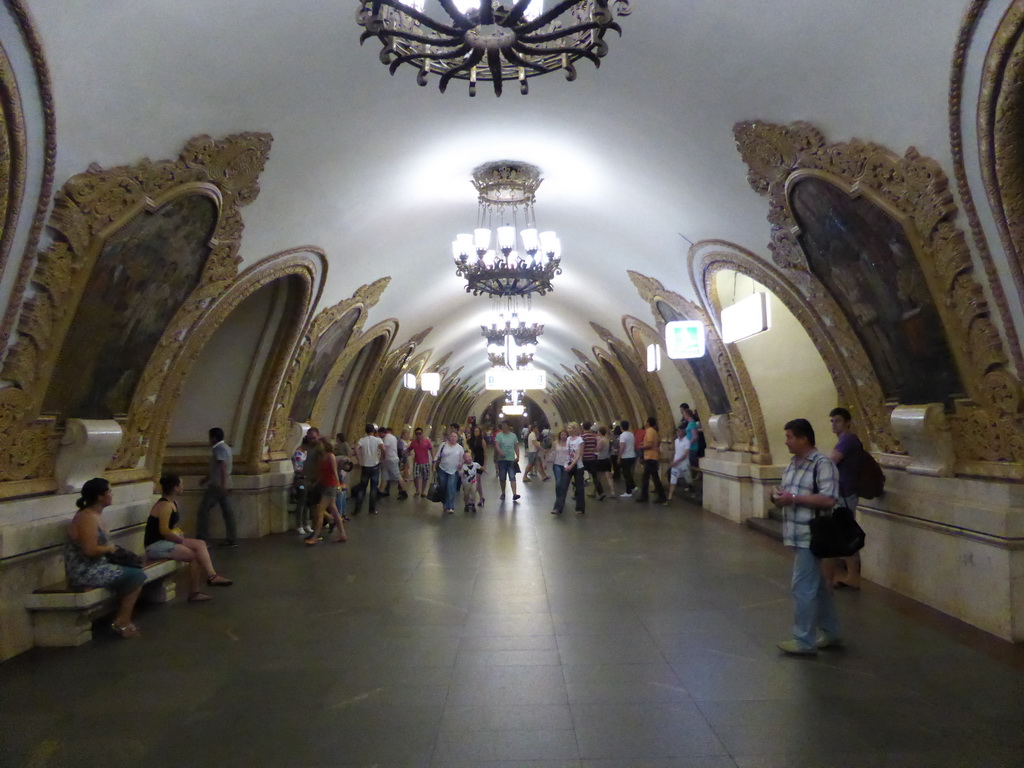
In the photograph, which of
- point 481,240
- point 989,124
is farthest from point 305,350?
point 989,124

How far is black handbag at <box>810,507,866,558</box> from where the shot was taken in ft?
13.4

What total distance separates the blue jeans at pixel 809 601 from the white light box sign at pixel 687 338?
18.4ft

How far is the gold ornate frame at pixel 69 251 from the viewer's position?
15.3 ft

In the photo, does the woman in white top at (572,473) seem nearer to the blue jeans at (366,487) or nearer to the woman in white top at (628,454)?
the woman in white top at (628,454)

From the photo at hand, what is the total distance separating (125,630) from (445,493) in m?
6.18

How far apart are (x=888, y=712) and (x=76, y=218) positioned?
17.1 feet

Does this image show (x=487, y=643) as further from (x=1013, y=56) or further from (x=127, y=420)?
(x=1013, y=56)

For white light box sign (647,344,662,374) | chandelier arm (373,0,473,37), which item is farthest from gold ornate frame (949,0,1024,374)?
white light box sign (647,344,662,374)

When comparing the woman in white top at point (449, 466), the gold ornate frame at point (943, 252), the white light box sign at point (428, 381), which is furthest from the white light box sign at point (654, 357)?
the gold ornate frame at point (943, 252)

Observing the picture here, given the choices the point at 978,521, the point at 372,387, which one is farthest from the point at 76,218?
the point at 372,387

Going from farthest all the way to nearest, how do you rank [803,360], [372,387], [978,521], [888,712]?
[372,387]
[803,360]
[978,521]
[888,712]

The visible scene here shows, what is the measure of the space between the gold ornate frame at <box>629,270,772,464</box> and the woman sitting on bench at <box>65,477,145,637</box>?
7.16 meters

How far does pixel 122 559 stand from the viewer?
491cm

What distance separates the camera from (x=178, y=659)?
438 centimetres
